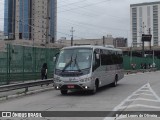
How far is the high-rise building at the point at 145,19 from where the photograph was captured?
102 m

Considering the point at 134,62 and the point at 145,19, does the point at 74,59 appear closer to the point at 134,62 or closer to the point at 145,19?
the point at 134,62

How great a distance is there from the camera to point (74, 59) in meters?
18.6

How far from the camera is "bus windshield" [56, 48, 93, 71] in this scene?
18312mm

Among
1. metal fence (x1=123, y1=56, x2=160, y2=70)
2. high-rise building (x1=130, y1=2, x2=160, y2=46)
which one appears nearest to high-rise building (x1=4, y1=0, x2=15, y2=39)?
metal fence (x1=123, y1=56, x2=160, y2=70)

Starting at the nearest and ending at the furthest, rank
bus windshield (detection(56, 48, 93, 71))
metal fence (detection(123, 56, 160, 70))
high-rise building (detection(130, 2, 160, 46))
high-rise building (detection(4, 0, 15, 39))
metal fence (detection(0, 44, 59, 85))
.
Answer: bus windshield (detection(56, 48, 93, 71)), metal fence (detection(0, 44, 59, 85)), high-rise building (detection(4, 0, 15, 39)), metal fence (detection(123, 56, 160, 70)), high-rise building (detection(130, 2, 160, 46))

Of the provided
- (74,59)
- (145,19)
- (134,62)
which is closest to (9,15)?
(134,62)

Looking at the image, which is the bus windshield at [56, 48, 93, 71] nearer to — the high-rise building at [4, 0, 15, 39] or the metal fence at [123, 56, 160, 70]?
the high-rise building at [4, 0, 15, 39]

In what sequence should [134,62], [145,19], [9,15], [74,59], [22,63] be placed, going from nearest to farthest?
[74,59], [22,63], [9,15], [134,62], [145,19]

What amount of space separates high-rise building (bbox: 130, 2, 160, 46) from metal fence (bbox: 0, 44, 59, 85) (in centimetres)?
7518

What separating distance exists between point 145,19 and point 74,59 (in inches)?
3662

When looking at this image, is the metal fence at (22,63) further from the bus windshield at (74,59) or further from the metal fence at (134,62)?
the metal fence at (134,62)

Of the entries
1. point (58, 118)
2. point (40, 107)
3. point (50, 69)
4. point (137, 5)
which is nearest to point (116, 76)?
point (50, 69)

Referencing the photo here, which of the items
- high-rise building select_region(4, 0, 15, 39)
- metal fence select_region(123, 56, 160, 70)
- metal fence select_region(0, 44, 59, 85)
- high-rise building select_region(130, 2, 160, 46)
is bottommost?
metal fence select_region(123, 56, 160, 70)

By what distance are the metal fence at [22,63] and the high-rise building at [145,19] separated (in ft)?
247
